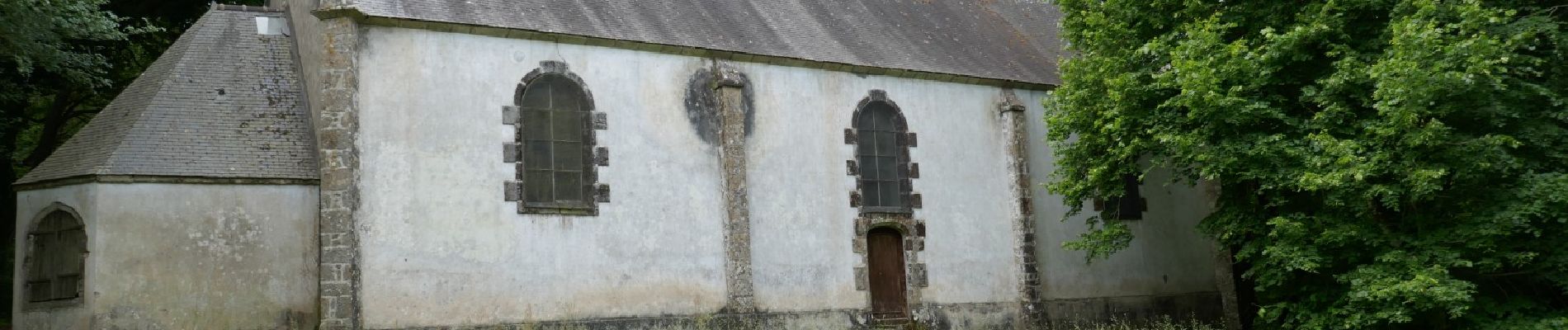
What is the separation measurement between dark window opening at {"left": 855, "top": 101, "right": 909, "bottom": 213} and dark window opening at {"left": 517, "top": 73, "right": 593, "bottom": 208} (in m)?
4.53

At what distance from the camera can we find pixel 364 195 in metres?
13.6

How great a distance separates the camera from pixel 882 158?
60.3ft

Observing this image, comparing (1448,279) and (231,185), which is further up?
(231,185)

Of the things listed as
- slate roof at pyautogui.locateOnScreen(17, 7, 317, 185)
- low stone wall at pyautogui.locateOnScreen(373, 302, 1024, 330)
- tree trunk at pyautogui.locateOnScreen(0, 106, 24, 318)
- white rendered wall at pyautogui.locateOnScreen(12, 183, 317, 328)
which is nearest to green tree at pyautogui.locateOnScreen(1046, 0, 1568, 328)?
low stone wall at pyautogui.locateOnScreen(373, 302, 1024, 330)

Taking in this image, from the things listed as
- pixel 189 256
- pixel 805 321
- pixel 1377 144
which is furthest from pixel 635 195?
pixel 1377 144

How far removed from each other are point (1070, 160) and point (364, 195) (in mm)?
9090

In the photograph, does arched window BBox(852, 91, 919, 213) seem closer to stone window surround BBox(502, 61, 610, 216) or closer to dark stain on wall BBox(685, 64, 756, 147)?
dark stain on wall BBox(685, 64, 756, 147)

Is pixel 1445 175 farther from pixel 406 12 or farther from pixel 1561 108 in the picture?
pixel 406 12

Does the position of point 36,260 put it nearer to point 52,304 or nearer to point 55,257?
point 55,257

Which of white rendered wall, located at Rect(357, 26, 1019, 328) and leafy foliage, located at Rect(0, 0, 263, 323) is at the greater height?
leafy foliage, located at Rect(0, 0, 263, 323)

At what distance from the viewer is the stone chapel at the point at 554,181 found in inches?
533

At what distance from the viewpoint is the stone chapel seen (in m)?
13.5

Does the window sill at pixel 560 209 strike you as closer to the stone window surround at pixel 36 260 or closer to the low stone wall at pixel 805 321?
the low stone wall at pixel 805 321

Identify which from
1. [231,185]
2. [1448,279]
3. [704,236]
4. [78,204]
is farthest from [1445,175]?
[78,204]
